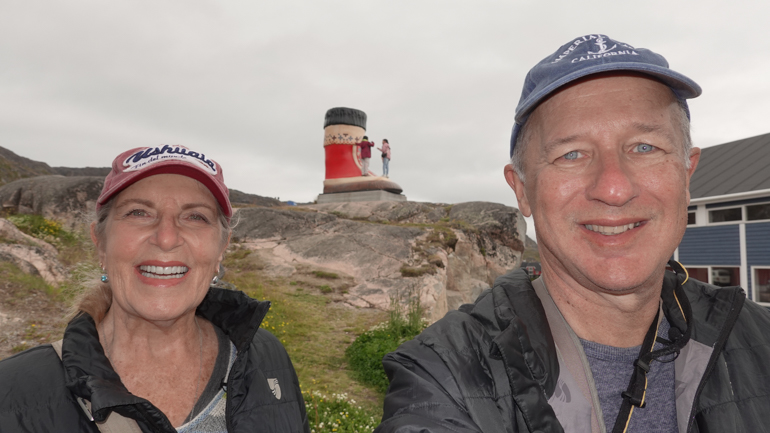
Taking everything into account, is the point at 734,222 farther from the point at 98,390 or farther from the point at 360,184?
the point at 98,390

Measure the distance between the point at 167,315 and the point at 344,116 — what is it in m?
21.0

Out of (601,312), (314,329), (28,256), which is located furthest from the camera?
(314,329)

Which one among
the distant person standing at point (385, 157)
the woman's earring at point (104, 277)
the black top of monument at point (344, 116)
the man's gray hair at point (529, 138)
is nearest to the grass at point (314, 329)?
the woman's earring at point (104, 277)

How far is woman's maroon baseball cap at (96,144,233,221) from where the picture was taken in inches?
81.4

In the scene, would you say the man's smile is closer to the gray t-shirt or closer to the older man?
the older man

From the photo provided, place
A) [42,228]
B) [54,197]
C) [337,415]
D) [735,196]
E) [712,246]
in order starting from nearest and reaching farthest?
[337,415] → [42,228] → [54,197] → [735,196] → [712,246]

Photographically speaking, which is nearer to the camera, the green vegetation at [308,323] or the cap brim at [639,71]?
the cap brim at [639,71]

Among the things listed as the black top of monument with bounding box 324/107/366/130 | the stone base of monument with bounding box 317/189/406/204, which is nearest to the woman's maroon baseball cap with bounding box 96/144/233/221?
the stone base of monument with bounding box 317/189/406/204

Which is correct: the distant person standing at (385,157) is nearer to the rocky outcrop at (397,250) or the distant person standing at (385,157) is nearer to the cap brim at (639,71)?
the rocky outcrop at (397,250)

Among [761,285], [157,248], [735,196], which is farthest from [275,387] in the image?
[761,285]

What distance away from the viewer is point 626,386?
1.62 metres

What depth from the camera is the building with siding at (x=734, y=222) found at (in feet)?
45.0

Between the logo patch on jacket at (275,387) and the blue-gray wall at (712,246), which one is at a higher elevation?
the blue-gray wall at (712,246)

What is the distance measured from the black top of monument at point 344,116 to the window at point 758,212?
16621 mm
